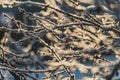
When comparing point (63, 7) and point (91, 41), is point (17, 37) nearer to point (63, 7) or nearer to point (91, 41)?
point (91, 41)

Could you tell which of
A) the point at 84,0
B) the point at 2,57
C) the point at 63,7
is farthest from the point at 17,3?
the point at 2,57

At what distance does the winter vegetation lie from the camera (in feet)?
9.25

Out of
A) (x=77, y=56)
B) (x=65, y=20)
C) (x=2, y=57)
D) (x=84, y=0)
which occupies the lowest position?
(x=2, y=57)

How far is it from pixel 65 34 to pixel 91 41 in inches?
20.1

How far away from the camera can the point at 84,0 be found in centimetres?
274

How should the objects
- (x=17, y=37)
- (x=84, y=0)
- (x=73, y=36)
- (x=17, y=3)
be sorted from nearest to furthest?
1. (x=84, y=0)
2. (x=17, y=3)
3. (x=73, y=36)
4. (x=17, y=37)

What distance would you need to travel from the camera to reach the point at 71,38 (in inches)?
170

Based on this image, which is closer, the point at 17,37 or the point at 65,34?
the point at 65,34

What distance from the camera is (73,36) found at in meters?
4.20

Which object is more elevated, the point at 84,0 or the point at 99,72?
the point at 84,0

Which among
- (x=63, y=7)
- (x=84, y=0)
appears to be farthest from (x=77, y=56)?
(x=84, y=0)

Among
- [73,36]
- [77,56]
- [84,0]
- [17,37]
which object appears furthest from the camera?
[17,37]

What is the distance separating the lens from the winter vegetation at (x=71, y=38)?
9.25ft

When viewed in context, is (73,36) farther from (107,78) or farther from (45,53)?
(107,78)
